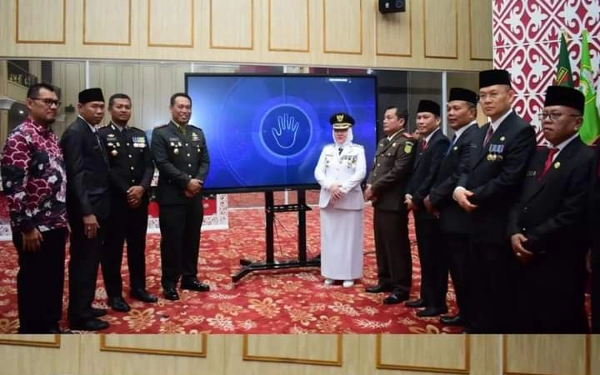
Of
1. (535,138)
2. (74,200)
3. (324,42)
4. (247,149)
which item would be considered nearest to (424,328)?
(535,138)

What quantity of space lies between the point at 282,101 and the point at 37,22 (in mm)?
891

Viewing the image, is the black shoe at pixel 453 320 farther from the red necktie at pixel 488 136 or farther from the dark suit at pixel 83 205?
the dark suit at pixel 83 205

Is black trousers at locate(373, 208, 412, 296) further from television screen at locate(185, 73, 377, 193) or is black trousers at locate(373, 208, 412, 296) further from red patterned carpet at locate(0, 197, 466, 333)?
television screen at locate(185, 73, 377, 193)

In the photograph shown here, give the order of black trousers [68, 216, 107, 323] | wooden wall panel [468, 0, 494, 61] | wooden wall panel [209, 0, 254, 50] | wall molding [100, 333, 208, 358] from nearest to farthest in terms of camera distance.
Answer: wooden wall panel [209, 0, 254, 50]
wooden wall panel [468, 0, 494, 61]
black trousers [68, 216, 107, 323]
wall molding [100, 333, 208, 358]

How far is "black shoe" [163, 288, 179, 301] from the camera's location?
6.92ft

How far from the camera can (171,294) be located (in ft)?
7.01

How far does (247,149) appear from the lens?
2168 millimetres

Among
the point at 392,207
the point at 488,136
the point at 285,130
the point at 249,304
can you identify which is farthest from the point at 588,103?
the point at 249,304

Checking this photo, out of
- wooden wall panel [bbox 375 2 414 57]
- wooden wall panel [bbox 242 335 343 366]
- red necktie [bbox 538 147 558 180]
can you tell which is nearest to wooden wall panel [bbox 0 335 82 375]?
wooden wall panel [bbox 242 335 343 366]

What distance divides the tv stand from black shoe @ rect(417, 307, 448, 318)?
48 centimetres

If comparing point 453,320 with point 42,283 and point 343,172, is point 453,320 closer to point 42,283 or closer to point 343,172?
point 343,172

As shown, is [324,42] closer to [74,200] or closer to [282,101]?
[282,101]

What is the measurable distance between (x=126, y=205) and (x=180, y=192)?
0.77 feet

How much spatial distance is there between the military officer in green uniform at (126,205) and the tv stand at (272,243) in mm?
406
